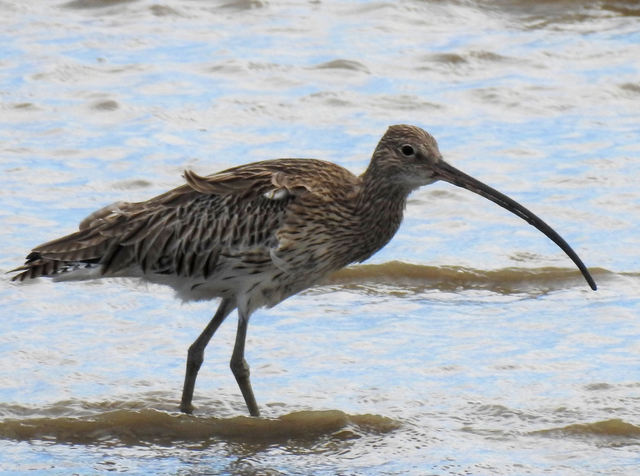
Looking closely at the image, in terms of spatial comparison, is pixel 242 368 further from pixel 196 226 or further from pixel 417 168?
pixel 417 168

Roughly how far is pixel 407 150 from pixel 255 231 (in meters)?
0.96

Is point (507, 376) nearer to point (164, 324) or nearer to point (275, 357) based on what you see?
point (275, 357)

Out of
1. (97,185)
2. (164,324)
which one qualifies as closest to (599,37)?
(97,185)

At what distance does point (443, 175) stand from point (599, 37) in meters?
8.54

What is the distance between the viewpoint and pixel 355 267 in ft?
37.3

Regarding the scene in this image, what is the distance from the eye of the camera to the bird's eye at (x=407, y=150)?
8865 millimetres

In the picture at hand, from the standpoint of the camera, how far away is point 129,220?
9.23m

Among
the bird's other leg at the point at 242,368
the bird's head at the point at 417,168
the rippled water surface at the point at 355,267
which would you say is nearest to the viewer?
the rippled water surface at the point at 355,267

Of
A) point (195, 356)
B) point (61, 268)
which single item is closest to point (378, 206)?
point (195, 356)

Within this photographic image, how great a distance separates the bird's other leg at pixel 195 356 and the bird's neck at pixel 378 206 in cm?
93

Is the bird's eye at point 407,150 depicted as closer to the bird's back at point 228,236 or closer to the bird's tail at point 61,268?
the bird's back at point 228,236

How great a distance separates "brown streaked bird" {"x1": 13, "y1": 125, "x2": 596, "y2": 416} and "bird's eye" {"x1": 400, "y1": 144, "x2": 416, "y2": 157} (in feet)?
0.04

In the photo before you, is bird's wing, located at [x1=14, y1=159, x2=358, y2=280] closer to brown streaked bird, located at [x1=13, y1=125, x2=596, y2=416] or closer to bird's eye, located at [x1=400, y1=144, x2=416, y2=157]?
brown streaked bird, located at [x1=13, y1=125, x2=596, y2=416]

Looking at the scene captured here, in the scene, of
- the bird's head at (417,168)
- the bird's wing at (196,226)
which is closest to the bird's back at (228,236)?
the bird's wing at (196,226)
